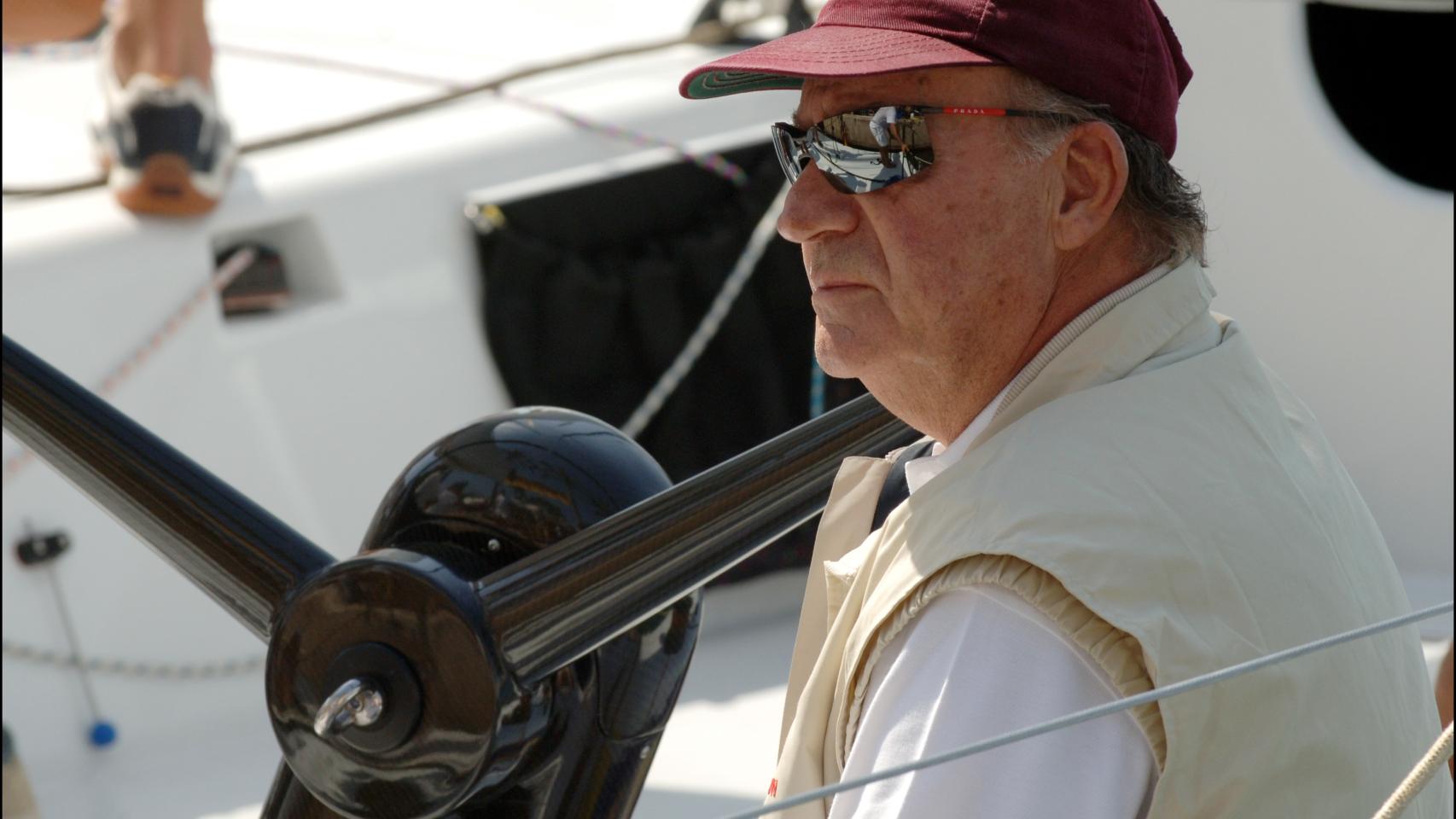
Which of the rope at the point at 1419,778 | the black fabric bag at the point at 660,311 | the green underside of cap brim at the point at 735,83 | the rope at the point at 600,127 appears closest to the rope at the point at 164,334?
the black fabric bag at the point at 660,311

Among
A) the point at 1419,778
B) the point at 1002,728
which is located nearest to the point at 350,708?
the point at 1002,728

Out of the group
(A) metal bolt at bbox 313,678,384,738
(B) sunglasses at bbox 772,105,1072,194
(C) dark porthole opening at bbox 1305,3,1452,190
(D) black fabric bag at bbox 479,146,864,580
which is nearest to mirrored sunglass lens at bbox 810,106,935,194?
(B) sunglasses at bbox 772,105,1072,194

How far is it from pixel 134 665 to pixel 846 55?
1.87 metres

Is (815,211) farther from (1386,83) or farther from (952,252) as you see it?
(1386,83)

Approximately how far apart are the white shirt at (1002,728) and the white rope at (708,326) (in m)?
1.97

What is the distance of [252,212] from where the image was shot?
2.72m

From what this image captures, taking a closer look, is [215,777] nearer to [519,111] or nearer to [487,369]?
[487,369]

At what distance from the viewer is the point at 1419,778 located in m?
0.79

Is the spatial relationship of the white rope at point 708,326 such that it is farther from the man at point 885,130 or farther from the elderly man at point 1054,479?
the man at point 885,130

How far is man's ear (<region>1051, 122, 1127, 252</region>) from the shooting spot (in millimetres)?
1042

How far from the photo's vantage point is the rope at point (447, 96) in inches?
107

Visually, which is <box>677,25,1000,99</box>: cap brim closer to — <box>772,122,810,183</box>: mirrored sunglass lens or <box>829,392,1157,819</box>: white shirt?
<box>772,122,810,183</box>: mirrored sunglass lens

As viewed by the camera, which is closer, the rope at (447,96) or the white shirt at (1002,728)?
the white shirt at (1002,728)

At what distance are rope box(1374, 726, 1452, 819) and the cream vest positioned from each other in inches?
2.6
